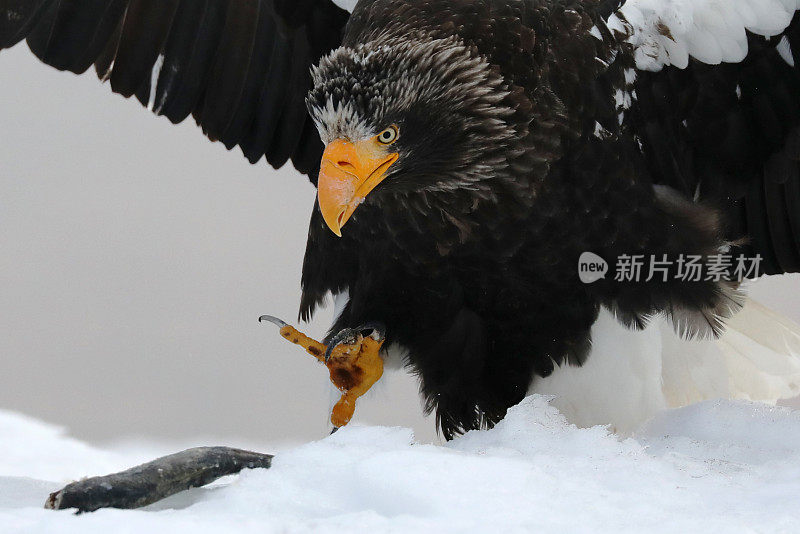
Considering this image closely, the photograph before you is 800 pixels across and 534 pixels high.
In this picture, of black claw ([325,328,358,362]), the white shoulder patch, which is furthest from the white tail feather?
the white shoulder patch

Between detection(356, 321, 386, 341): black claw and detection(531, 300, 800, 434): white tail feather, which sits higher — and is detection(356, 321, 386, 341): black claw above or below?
above

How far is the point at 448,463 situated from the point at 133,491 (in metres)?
0.52

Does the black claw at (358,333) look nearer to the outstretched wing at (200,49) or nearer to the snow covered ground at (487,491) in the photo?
the snow covered ground at (487,491)

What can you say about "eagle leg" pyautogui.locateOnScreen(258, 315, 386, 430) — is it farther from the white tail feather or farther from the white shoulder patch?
the white shoulder patch

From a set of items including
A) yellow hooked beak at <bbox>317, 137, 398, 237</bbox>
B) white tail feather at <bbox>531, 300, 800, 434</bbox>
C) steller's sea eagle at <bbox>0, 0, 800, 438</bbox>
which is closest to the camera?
yellow hooked beak at <bbox>317, 137, 398, 237</bbox>

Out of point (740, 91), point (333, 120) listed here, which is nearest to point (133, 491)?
point (333, 120)

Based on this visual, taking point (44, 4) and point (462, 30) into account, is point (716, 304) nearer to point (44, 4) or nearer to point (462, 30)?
point (462, 30)

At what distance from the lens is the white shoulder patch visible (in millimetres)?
2344

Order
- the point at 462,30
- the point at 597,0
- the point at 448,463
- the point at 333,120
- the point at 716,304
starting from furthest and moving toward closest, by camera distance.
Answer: the point at 716,304
the point at 597,0
the point at 462,30
the point at 333,120
the point at 448,463

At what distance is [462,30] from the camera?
88.8 inches

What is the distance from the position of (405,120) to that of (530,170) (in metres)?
0.35

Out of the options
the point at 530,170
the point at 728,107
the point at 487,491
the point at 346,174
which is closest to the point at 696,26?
the point at 728,107

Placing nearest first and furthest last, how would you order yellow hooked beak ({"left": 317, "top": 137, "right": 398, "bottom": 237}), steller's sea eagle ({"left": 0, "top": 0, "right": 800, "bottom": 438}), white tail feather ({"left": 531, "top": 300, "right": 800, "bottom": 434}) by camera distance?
yellow hooked beak ({"left": 317, "top": 137, "right": 398, "bottom": 237})
steller's sea eagle ({"left": 0, "top": 0, "right": 800, "bottom": 438})
white tail feather ({"left": 531, "top": 300, "right": 800, "bottom": 434})

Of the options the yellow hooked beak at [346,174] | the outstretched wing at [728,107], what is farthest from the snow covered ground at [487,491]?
the outstretched wing at [728,107]
